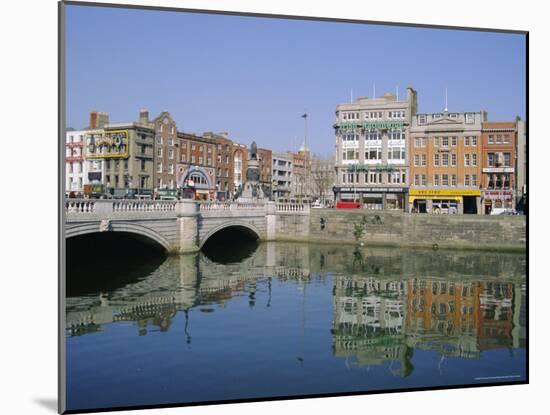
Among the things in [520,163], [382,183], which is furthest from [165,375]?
[382,183]

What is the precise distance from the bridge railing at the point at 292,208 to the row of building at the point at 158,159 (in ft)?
7.34

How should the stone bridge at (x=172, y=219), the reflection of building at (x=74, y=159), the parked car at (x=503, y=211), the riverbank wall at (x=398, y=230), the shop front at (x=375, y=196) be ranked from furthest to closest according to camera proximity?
the shop front at (x=375, y=196), the riverbank wall at (x=398, y=230), the parked car at (x=503, y=211), the stone bridge at (x=172, y=219), the reflection of building at (x=74, y=159)

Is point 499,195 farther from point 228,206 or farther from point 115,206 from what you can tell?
point 115,206

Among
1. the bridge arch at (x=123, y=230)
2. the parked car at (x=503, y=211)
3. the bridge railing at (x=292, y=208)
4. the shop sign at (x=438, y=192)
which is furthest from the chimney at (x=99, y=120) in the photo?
the bridge railing at (x=292, y=208)

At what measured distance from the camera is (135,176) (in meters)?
15.4

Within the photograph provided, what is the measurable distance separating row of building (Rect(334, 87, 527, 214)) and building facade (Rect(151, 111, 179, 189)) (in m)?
3.95

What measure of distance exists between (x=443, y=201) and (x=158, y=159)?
31.5ft

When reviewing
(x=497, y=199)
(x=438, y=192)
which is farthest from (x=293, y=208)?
(x=497, y=199)

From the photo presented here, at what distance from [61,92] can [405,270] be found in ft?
42.3

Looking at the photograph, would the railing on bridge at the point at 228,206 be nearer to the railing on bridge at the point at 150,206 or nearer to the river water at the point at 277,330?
the railing on bridge at the point at 150,206

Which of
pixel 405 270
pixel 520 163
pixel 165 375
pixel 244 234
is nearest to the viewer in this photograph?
pixel 165 375

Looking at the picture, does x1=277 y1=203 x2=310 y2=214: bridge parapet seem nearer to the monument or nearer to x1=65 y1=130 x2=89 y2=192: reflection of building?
the monument

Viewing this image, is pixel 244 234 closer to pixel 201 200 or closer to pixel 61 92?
pixel 201 200

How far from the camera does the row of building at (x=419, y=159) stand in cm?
1537
